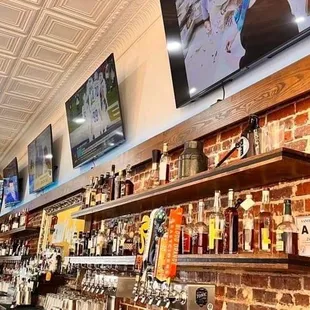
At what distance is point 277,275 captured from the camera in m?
2.04

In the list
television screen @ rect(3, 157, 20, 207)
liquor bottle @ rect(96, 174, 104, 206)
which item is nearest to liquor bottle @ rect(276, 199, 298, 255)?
liquor bottle @ rect(96, 174, 104, 206)

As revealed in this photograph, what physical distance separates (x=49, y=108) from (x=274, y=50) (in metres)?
4.92

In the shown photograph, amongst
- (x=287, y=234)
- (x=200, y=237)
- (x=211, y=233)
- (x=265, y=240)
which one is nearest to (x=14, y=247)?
(x=200, y=237)

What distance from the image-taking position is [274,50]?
7.18 ft

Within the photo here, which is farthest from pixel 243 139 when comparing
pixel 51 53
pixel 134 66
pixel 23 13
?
pixel 51 53

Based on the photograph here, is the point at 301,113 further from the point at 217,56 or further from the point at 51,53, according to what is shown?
the point at 51,53

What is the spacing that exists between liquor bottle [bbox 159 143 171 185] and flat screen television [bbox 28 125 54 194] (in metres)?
3.33

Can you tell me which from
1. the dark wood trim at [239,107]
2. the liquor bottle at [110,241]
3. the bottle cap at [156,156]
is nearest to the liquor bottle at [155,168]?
the bottle cap at [156,156]

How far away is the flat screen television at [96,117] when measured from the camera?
12.9ft

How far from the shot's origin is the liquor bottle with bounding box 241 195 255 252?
81.7 inches

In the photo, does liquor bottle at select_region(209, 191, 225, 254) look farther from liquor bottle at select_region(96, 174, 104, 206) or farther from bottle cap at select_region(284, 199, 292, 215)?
liquor bottle at select_region(96, 174, 104, 206)

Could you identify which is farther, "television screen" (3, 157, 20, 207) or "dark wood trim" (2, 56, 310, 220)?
"television screen" (3, 157, 20, 207)

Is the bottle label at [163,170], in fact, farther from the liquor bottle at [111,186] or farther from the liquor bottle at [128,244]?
the liquor bottle at [111,186]

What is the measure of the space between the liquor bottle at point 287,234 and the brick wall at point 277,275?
78 millimetres
